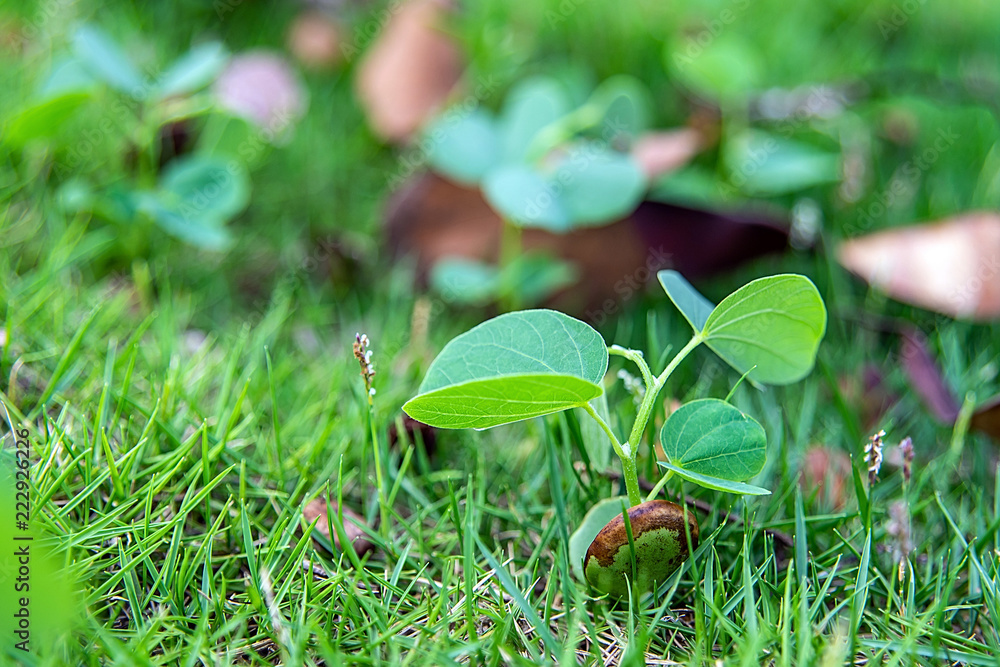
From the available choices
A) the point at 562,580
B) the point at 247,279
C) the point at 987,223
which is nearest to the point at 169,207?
the point at 247,279

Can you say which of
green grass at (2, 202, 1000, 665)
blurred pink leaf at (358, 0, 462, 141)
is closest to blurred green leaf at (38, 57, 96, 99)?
green grass at (2, 202, 1000, 665)

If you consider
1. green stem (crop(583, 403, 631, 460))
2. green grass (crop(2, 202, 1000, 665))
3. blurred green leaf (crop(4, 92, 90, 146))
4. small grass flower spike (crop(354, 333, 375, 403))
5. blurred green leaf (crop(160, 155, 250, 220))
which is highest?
blurred green leaf (crop(4, 92, 90, 146))

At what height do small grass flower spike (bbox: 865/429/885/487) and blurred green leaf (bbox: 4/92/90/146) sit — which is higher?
blurred green leaf (bbox: 4/92/90/146)

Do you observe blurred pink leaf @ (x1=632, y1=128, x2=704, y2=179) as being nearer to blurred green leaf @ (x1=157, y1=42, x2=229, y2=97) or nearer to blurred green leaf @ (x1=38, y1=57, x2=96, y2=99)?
blurred green leaf @ (x1=157, y1=42, x2=229, y2=97)

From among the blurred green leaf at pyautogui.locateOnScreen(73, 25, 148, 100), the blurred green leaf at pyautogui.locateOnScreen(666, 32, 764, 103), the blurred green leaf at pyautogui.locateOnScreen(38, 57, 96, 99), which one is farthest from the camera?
the blurred green leaf at pyautogui.locateOnScreen(666, 32, 764, 103)

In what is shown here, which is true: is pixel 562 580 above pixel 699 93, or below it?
below

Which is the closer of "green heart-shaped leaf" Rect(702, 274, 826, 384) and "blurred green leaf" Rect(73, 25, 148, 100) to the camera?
"green heart-shaped leaf" Rect(702, 274, 826, 384)

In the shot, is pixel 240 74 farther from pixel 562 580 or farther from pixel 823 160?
pixel 562 580
